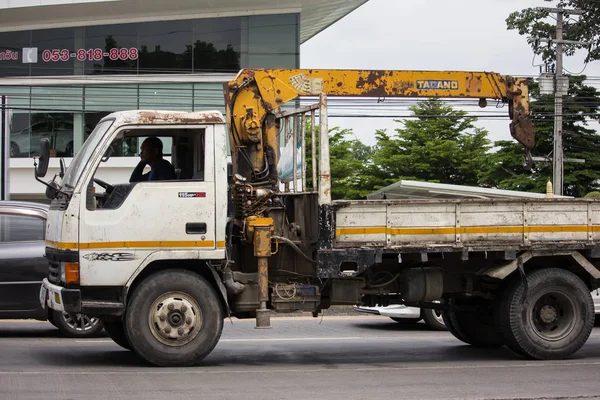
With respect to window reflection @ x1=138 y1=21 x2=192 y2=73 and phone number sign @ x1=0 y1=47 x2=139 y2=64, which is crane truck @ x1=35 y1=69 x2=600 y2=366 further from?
phone number sign @ x1=0 y1=47 x2=139 y2=64

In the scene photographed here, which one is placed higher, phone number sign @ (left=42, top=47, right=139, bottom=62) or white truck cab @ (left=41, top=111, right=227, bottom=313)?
phone number sign @ (left=42, top=47, right=139, bottom=62)

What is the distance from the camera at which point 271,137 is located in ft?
35.6

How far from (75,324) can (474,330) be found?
17.8 ft

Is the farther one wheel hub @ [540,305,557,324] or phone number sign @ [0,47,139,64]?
phone number sign @ [0,47,139,64]

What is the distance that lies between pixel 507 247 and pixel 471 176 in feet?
89.5

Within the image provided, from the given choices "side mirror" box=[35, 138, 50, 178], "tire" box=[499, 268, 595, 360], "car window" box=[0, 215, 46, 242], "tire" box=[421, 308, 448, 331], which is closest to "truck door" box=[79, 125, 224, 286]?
"side mirror" box=[35, 138, 50, 178]

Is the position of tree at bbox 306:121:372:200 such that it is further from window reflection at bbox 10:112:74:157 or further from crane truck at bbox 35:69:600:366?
crane truck at bbox 35:69:600:366

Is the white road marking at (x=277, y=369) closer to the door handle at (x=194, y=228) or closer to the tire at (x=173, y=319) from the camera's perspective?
the tire at (x=173, y=319)

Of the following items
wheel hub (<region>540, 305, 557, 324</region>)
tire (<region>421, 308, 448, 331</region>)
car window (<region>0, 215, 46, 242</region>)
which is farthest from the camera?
tire (<region>421, 308, 448, 331</region>)

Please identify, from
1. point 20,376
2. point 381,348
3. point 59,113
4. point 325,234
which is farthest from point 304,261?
point 59,113

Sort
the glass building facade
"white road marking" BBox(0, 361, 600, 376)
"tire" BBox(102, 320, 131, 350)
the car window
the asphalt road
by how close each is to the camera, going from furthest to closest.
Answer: the glass building facade
the car window
"tire" BBox(102, 320, 131, 350)
"white road marking" BBox(0, 361, 600, 376)
the asphalt road

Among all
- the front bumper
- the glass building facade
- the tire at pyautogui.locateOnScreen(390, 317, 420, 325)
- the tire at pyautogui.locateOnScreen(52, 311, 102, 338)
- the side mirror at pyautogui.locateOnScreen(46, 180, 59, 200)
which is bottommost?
the tire at pyautogui.locateOnScreen(390, 317, 420, 325)

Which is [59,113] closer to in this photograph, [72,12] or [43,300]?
[72,12]

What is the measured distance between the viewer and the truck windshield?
9617 millimetres
